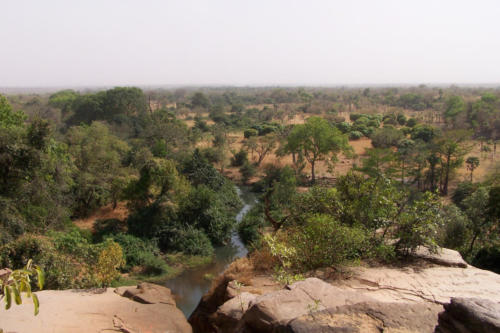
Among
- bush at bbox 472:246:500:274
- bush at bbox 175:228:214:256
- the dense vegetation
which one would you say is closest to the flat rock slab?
the dense vegetation

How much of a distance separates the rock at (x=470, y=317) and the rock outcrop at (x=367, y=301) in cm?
1

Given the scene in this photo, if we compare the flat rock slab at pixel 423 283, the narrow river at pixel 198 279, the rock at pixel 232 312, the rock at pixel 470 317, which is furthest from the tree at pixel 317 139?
the rock at pixel 470 317

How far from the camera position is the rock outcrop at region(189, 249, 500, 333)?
443cm

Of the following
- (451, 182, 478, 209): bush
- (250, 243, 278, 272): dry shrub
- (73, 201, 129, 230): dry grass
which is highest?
(250, 243, 278, 272): dry shrub

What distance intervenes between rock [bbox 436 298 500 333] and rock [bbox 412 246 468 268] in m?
3.71

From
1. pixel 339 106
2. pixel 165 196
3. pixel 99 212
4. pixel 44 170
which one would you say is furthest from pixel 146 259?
pixel 339 106

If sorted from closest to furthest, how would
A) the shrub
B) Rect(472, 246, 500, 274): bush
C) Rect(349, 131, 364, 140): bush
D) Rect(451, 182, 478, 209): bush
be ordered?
Rect(472, 246, 500, 274): bush → the shrub → Rect(451, 182, 478, 209): bush → Rect(349, 131, 364, 140): bush

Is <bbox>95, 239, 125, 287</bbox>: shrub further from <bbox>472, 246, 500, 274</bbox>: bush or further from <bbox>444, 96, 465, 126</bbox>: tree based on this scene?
<bbox>444, 96, 465, 126</bbox>: tree

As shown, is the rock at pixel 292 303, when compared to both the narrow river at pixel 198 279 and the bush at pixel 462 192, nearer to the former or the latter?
the narrow river at pixel 198 279

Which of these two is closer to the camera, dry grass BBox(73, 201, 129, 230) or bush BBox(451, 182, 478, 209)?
dry grass BBox(73, 201, 129, 230)

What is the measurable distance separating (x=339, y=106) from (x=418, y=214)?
59505 millimetres

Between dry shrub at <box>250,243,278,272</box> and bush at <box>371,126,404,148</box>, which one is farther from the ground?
dry shrub at <box>250,243,278,272</box>

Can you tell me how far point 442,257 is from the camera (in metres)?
7.89

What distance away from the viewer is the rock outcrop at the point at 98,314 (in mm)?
7445
